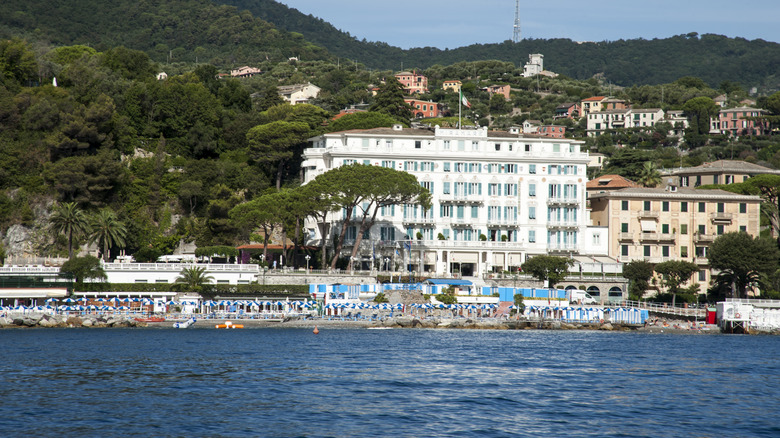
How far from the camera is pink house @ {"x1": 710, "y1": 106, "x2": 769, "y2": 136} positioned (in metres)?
153

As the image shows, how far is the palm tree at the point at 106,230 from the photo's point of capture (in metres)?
72.2

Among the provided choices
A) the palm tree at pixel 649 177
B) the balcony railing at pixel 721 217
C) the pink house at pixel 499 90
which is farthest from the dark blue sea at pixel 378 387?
the pink house at pixel 499 90

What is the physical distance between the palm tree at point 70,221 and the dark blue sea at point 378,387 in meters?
16.4

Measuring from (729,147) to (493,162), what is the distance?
7297 cm

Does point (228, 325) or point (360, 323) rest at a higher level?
point (360, 323)

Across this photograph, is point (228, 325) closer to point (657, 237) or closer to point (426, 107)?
point (657, 237)

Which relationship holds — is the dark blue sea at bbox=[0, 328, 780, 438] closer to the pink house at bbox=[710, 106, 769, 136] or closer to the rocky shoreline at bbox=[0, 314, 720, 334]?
the rocky shoreline at bbox=[0, 314, 720, 334]

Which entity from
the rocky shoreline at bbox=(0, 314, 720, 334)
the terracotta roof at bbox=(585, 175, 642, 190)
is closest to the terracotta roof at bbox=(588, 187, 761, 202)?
the terracotta roof at bbox=(585, 175, 642, 190)

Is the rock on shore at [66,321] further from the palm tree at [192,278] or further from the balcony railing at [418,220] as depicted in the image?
the balcony railing at [418,220]

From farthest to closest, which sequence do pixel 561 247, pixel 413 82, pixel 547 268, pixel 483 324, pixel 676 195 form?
pixel 413 82 < pixel 676 195 < pixel 561 247 < pixel 547 268 < pixel 483 324

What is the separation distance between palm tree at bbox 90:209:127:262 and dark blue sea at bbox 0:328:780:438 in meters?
16.9

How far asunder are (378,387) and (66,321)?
3545 centimetres

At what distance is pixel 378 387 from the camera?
36.3 metres

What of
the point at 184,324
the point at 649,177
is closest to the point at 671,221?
the point at 649,177
